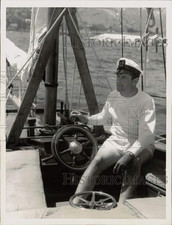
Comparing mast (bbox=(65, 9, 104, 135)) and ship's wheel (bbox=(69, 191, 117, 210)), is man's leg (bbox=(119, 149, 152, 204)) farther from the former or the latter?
mast (bbox=(65, 9, 104, 135))

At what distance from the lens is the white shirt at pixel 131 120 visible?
2.02 m

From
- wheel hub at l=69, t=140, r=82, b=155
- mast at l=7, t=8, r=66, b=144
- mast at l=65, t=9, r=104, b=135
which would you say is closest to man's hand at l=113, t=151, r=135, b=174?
wheel hub at l=69, t=140, r=82, b=155

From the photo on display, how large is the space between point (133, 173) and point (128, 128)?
28cm

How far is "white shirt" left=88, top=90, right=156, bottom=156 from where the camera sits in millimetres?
2020

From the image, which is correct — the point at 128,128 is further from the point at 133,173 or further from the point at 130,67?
the point at 130,67

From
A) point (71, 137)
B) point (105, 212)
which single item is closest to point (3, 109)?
point (71, 137)

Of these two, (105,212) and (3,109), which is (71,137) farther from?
(105,212)

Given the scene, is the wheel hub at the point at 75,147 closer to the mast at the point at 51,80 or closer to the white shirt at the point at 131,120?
the white shirt at the point at 131,120

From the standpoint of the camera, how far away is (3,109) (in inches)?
84.4

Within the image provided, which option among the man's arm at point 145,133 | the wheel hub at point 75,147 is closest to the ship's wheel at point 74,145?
the wheel hub at point 75,147

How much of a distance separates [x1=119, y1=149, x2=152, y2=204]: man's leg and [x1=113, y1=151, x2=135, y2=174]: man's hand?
58mm

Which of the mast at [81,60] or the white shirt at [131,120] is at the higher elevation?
the mast at [81,60]

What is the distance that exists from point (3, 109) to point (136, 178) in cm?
94

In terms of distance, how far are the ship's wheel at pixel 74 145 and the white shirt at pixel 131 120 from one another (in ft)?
0.74
